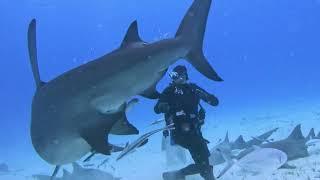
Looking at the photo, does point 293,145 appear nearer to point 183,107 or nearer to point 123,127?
point 183,107

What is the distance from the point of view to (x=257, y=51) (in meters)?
197

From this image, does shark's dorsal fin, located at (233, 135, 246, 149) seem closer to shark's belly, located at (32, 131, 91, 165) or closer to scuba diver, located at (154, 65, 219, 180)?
scuba diver, located at (154, 65, 219, 180)

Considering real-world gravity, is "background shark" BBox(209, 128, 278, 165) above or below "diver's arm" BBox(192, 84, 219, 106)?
below

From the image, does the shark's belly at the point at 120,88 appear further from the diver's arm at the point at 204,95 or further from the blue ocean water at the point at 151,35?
the blue ocean water at the point at 151,35

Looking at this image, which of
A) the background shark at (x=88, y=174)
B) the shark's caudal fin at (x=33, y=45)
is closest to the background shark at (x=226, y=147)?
the background shark at (x=88, y=174)

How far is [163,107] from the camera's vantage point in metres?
8.02

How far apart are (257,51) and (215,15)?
2329 cm

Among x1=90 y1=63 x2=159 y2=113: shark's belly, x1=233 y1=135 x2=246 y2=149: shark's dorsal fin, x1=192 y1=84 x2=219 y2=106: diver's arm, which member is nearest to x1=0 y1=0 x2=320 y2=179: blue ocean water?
x1=233 y1=135 x2=246 y2=149: shark's dorsal fin

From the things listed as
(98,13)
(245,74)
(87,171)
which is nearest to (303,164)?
(87,171)

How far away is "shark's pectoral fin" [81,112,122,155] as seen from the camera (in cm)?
434

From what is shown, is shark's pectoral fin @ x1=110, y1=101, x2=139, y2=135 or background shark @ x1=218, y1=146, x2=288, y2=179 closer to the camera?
shark's pectoral fin @ x1=110, y1=101, x2=139, y2=135

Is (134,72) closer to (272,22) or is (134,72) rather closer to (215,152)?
(215,152)

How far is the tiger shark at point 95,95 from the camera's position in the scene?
4273 millimetres

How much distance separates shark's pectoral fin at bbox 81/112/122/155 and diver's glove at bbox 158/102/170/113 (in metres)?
3.62
